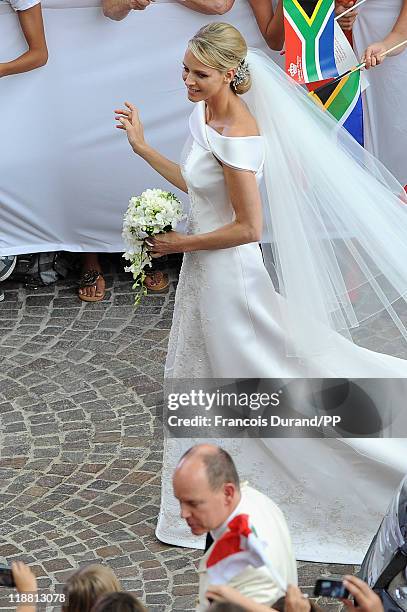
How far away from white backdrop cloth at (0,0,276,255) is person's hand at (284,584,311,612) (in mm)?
4553

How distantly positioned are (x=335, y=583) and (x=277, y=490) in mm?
1977

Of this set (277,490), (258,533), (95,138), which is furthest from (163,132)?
(258,533)

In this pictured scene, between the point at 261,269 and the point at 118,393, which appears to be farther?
the point at 118,393

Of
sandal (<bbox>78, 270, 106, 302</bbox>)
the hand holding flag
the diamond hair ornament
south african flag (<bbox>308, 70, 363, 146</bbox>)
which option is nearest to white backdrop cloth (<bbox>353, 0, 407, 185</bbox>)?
south african flag (<bbox>308, 70, 363, 146</bbox>)

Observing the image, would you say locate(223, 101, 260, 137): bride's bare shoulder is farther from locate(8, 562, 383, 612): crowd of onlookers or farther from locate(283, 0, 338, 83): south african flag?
locate(8, 562, 383, 612): crowd of onlookers

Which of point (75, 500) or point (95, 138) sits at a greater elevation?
point (95, 138)

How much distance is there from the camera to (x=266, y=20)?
7223 millimetres

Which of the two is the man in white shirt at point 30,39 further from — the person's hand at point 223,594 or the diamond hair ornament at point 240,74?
the person's hand at point 223,594

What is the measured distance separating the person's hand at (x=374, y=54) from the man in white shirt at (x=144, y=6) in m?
0.92

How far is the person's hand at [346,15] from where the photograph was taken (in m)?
6.95

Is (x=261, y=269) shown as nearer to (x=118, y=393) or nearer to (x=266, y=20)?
(x=118, y=393)

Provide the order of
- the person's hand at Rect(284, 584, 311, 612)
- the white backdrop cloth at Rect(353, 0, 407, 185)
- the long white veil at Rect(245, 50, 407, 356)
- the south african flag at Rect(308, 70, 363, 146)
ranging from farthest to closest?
the white backdrop cloth at Rect(353, 0, 407, 185) < the south african flag at Rect(308, 70, 363, 146) < the long white veil at Rect(245, 50, 407, 356) < the person's hand at Rect(284, 584, 311, 612)

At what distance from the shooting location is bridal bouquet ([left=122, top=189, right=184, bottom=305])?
520cm

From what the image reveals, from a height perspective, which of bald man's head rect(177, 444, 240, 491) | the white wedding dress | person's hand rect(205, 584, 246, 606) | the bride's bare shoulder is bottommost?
the white wedding dress
